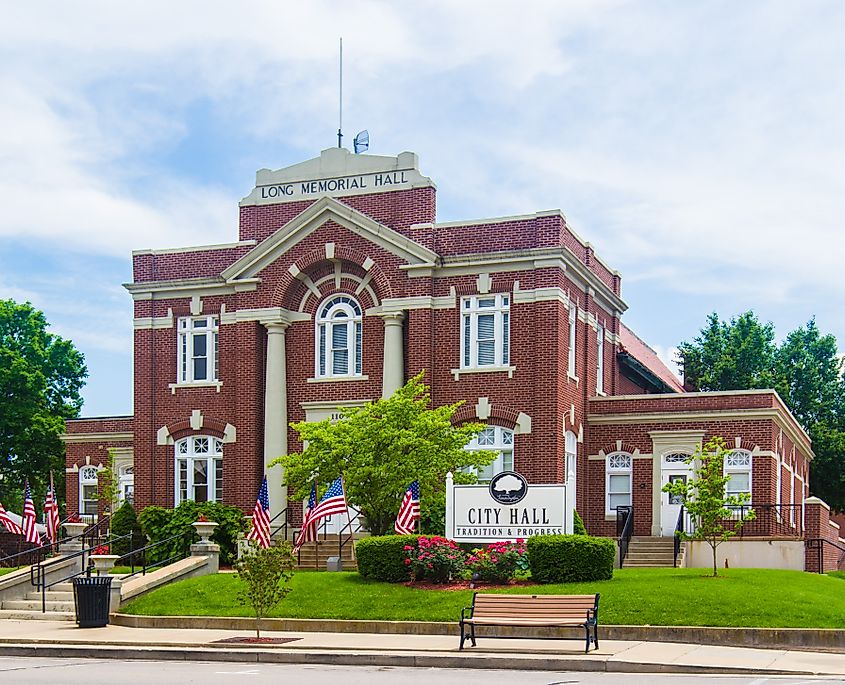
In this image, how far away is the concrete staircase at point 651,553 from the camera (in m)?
35.5

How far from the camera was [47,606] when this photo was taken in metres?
29.8

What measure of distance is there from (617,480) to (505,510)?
35.6ft

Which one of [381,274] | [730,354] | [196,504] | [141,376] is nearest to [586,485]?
[381,274]

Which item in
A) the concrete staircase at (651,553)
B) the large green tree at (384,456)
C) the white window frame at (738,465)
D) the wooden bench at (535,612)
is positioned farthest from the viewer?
the white window frame at (738,465)

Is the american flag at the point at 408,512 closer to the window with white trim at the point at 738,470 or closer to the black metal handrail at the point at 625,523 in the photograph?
the black metal handrail at the point at 625,523

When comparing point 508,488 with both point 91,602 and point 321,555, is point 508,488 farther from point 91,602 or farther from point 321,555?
point 91,602

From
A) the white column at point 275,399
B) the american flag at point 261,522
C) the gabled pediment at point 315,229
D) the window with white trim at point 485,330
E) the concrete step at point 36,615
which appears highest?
the gabled pediment at point 315,229

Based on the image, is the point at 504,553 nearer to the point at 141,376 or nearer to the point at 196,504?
the point at 196,504

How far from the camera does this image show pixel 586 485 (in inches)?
1524

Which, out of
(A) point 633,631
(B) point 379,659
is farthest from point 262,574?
(A) point 633,631

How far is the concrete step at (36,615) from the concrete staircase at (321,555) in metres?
7.17

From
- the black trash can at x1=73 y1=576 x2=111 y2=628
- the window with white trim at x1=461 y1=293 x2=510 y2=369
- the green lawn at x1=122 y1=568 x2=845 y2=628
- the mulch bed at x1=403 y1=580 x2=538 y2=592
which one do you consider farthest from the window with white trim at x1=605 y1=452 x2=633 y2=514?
the black trash can at x1=73 y1=576 x2=111 y2=628

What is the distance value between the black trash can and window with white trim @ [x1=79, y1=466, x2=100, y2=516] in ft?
62.1

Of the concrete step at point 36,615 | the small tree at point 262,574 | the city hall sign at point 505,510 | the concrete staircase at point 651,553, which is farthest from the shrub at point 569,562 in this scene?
the concrete step at point 36,615
